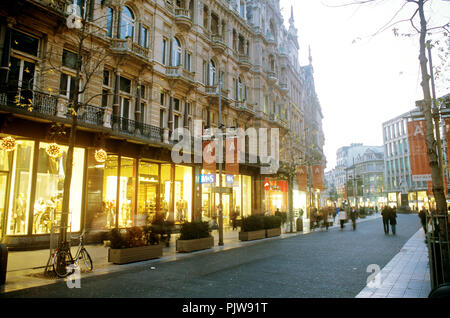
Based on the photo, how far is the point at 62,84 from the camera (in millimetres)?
15633

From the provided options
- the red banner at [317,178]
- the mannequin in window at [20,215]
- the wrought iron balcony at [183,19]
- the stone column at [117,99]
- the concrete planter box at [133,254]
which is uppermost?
the wrought iron balcony at [183,19]

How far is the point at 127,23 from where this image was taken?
1930cm

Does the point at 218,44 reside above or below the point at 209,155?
above

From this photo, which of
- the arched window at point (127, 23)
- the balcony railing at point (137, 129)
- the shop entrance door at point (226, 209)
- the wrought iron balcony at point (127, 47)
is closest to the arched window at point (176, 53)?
the arched window at point (127, 23)

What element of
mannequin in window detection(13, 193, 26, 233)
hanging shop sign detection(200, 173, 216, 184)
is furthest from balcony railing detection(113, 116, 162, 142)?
mannequin in window detection(13, 193, 26, 233)

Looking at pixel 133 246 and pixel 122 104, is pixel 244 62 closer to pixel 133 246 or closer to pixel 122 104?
pixel 122 104

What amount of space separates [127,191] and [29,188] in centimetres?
537

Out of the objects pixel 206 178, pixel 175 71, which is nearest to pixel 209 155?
pixel 206 178

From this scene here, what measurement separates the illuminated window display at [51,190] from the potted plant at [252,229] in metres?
8.80

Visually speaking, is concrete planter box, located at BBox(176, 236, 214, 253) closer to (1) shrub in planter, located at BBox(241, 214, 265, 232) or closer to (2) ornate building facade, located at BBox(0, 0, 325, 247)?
(2) ornate building facade, located at BBox(0, 0, 325, 247)

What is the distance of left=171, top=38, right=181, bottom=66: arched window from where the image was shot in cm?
2286

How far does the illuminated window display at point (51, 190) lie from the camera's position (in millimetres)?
14406

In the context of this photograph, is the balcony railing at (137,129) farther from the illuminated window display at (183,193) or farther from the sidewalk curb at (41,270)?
the sidewalk curb at (41,270)

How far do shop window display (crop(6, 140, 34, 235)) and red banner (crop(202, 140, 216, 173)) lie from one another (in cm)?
1210
